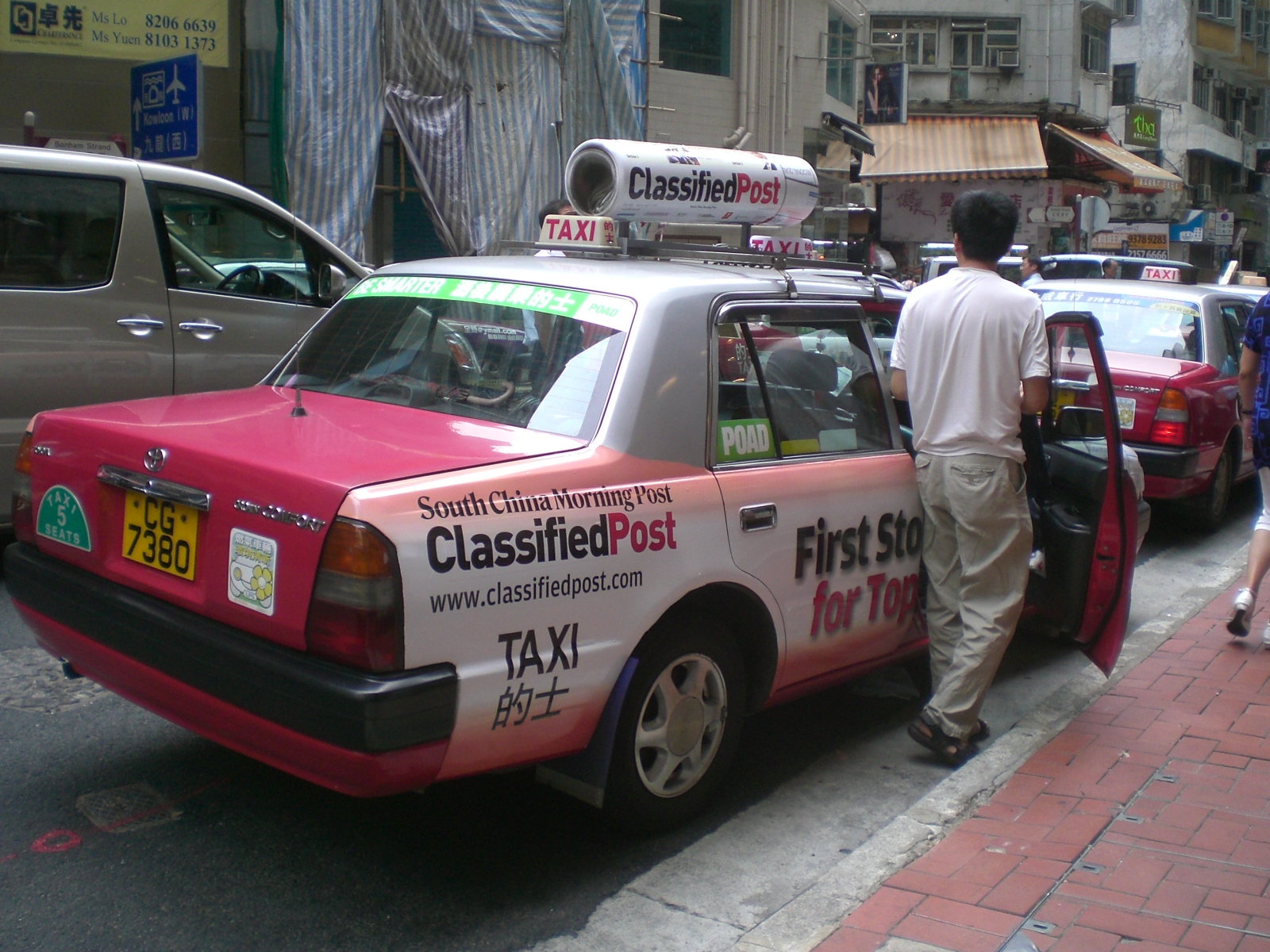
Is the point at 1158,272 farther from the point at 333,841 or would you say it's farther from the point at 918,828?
the point at 333,841

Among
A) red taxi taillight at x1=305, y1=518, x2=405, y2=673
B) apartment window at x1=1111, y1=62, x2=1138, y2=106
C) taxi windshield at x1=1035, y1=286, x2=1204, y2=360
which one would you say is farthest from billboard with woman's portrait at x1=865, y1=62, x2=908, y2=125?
red taxi taillight at x1=305, y1=518, x2=405, y2=673

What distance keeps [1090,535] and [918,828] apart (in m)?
1.52

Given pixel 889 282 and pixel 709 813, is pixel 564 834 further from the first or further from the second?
pixel 889 282

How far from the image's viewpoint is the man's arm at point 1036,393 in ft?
13.3

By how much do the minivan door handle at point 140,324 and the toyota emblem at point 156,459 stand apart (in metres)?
3.15

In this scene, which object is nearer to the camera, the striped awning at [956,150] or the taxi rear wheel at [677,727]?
the taxi rear wheel at [677,727]

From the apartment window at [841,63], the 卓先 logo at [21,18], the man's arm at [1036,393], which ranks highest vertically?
the apartment window at [841,63]

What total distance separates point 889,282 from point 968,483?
163 cm

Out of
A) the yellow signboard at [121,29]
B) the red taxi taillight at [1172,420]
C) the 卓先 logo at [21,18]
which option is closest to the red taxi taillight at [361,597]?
the red taxi taillight at [1172,420]

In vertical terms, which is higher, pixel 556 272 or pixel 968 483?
pixel 556 272

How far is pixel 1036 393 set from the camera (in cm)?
407

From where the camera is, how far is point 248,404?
12.4 ft

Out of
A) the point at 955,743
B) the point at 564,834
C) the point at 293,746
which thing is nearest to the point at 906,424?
the point at 955,743

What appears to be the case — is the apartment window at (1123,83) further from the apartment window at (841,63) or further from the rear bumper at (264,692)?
the rear bumper at (264,692)
